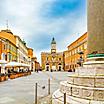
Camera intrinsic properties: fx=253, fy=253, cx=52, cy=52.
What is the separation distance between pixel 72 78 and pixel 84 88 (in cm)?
117

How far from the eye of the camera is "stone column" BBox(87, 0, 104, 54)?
9.48m

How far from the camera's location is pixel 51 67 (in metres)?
130

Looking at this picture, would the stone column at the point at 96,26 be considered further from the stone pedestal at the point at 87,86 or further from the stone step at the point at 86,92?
the stone step at the point at 86,92

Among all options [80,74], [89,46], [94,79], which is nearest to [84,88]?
[94,79]

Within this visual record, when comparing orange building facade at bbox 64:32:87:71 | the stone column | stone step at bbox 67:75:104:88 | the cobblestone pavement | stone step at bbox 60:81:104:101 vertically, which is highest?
orange building facade at bbox 64:32:87:71

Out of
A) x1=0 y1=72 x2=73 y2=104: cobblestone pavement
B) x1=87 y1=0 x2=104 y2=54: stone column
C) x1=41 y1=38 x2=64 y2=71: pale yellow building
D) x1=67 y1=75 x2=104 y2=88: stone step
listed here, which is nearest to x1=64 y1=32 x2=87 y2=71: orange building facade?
x1=0 y1=72 x2=73 y2=104: cobblestone pavement

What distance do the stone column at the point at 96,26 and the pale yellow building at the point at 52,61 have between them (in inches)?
4706

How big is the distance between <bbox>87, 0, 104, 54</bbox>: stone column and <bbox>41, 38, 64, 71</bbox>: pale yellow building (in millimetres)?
119530

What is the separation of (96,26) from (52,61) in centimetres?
12256

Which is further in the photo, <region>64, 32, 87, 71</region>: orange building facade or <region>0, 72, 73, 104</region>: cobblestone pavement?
<region>64, 32, 87, 71</region>: orange building facade

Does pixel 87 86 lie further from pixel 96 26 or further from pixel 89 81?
pixel 96 26

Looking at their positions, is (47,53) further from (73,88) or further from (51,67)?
(73,88)

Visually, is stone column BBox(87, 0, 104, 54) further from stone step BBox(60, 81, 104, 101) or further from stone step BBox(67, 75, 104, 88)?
stone step BBox(60, 81, 104, 101)

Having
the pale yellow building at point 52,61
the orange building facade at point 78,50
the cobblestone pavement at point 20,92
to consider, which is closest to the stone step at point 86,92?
the cobblestone pavement at point 20,92
